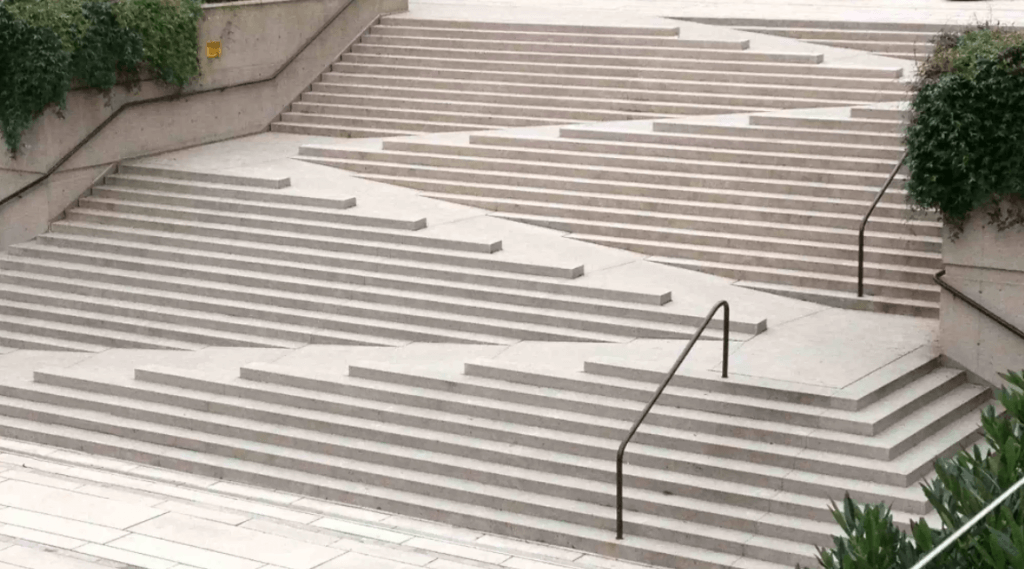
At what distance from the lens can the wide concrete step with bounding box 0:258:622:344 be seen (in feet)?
47.9

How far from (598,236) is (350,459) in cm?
456

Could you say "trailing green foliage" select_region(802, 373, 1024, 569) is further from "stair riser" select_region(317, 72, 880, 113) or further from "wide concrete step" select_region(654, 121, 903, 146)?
"stair riser" select_region(317, 72, 880, 113)

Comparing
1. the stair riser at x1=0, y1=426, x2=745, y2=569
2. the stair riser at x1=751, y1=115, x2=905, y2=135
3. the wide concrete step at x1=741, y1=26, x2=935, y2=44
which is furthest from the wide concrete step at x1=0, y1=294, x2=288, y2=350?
the wide concrete step at x1=741, y1=26, x2=935, y2=44

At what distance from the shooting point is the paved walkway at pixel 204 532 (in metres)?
11.4

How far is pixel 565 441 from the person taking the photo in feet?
40.4

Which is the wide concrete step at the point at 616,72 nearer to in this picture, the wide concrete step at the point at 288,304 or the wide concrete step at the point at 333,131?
the wide concrete step at the point at 333,131

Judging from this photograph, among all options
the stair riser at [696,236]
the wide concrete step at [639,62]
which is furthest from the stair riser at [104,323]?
the wide concrete step at [639,62]

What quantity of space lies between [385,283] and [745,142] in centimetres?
441

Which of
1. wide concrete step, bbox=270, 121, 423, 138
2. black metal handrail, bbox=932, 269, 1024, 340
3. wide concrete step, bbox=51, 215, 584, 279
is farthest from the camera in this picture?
wide concrete step, bbox=270, 121, 423, 138

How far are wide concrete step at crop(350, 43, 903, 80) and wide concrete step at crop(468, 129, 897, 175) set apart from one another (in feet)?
6.84

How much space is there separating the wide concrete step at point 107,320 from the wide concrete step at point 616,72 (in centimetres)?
617

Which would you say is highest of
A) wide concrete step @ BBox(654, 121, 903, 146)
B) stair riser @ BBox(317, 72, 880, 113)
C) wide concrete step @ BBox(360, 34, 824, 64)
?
wide concrete step @ BBox(360, 34, 824, 64)

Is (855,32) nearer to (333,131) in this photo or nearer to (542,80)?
(542,80)

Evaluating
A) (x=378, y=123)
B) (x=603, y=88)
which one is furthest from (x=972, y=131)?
(x=378, y=123)
